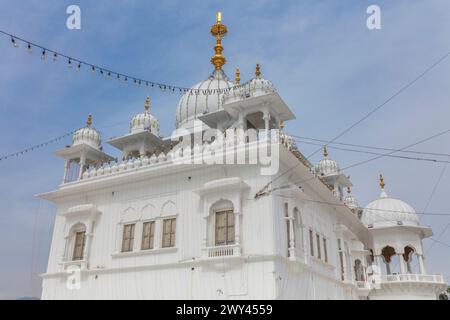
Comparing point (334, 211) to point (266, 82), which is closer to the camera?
point (266, 82)

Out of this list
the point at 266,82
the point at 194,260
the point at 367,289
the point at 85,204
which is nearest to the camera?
the point at 194,260

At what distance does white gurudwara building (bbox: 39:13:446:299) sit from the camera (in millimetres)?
15062

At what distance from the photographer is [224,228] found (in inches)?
616

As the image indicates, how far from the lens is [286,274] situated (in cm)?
1504

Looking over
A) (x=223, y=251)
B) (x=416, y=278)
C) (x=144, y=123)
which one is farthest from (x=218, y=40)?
(x=416, y=278)

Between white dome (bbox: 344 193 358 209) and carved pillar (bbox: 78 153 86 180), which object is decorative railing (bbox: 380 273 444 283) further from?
carved pillar (bbox: 78 153 86 180)

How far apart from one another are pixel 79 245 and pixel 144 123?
7634mm

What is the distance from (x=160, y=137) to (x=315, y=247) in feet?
34.3

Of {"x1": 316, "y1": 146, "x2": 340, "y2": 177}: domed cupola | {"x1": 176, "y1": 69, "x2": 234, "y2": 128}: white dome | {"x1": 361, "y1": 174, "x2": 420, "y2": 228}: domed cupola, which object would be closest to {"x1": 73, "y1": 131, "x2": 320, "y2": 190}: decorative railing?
{"x1": 176, "y1": 69, "x2": 234, "y2": 128}: white dome

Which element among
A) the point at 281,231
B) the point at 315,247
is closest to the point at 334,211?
the point at 315,247

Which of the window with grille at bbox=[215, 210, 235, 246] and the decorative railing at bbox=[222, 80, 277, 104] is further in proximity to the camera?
the decorative railing at bbox=[222, 80, 277, 104]

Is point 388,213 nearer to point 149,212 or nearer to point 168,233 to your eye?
point 168,233

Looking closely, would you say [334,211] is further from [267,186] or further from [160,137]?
[160,137]

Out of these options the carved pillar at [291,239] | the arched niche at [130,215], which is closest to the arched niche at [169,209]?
the arched niche at [130,215]
